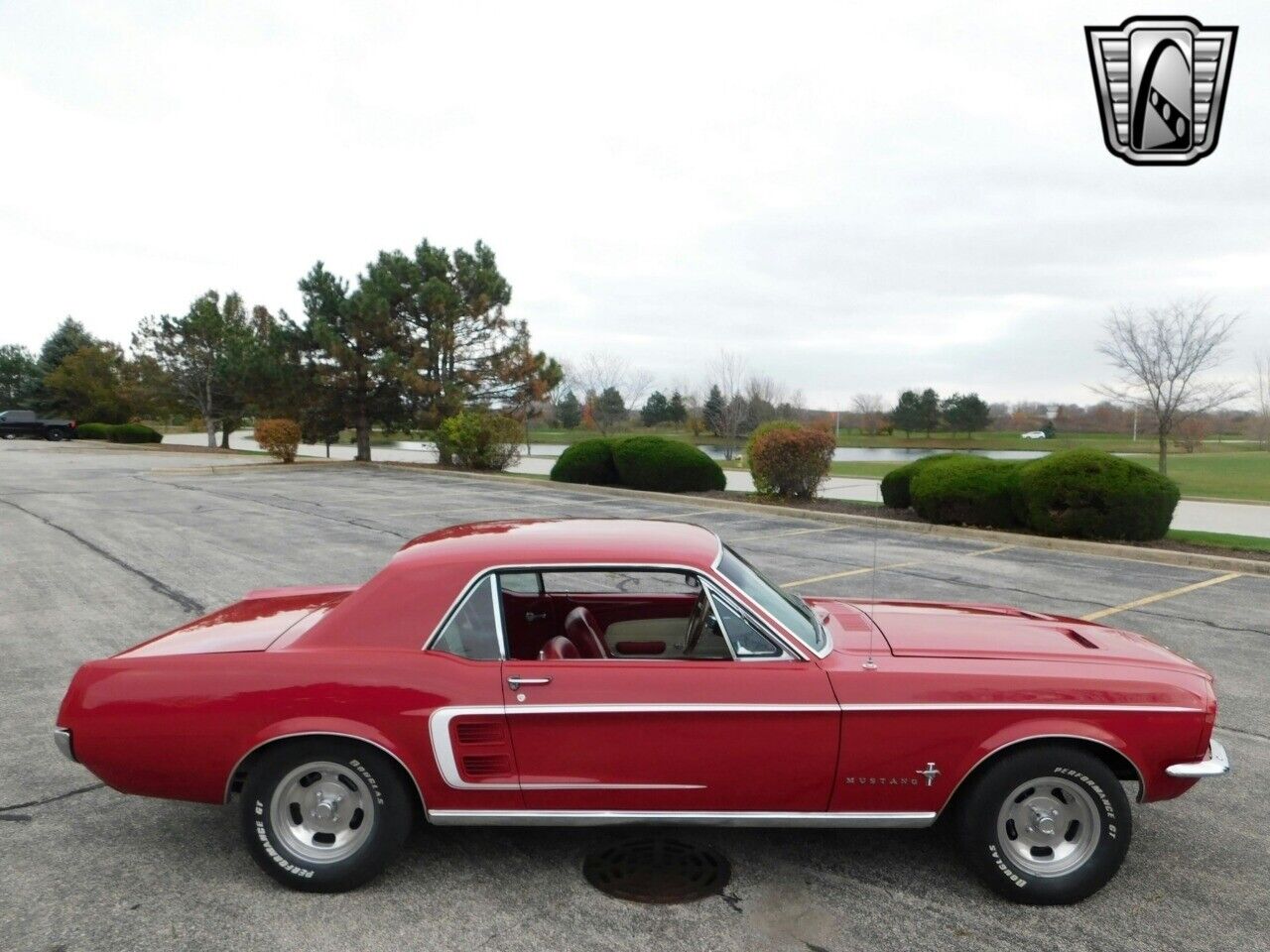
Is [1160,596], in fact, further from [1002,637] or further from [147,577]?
[147,577]

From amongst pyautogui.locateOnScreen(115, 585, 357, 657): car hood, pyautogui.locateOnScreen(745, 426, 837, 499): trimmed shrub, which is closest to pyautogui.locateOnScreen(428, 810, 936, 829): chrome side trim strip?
pyautogui.locateOnScreen(115, 585, 357, 657): car hood

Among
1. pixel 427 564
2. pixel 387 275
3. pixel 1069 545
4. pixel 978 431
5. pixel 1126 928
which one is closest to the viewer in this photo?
pixel 1126 928

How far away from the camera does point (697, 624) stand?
3955 millimetres

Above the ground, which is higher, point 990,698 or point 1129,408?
point 1129,408

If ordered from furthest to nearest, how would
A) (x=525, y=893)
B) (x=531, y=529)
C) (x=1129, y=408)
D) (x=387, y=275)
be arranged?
(x=387, y=275)
(x=1129, y=408)
(x=531, y=529)
(x=525, y=893)

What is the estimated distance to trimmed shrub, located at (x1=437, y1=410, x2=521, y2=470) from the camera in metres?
27.0

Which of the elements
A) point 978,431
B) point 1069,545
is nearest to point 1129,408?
point 1069,545

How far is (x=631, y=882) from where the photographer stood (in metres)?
3.57

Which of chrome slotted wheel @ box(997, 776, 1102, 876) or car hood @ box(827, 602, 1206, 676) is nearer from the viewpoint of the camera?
chrome slotted wheel @ box(997, 776, 1102, 876)

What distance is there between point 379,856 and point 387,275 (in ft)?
96.4

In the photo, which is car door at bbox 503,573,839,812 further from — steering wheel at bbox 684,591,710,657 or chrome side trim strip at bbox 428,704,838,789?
steering wheel at bbox 684,591,710,657

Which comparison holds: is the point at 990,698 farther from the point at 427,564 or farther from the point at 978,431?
the point at 978,431

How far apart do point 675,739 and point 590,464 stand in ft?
61.0

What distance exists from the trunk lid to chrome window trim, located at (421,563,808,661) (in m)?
0.48
